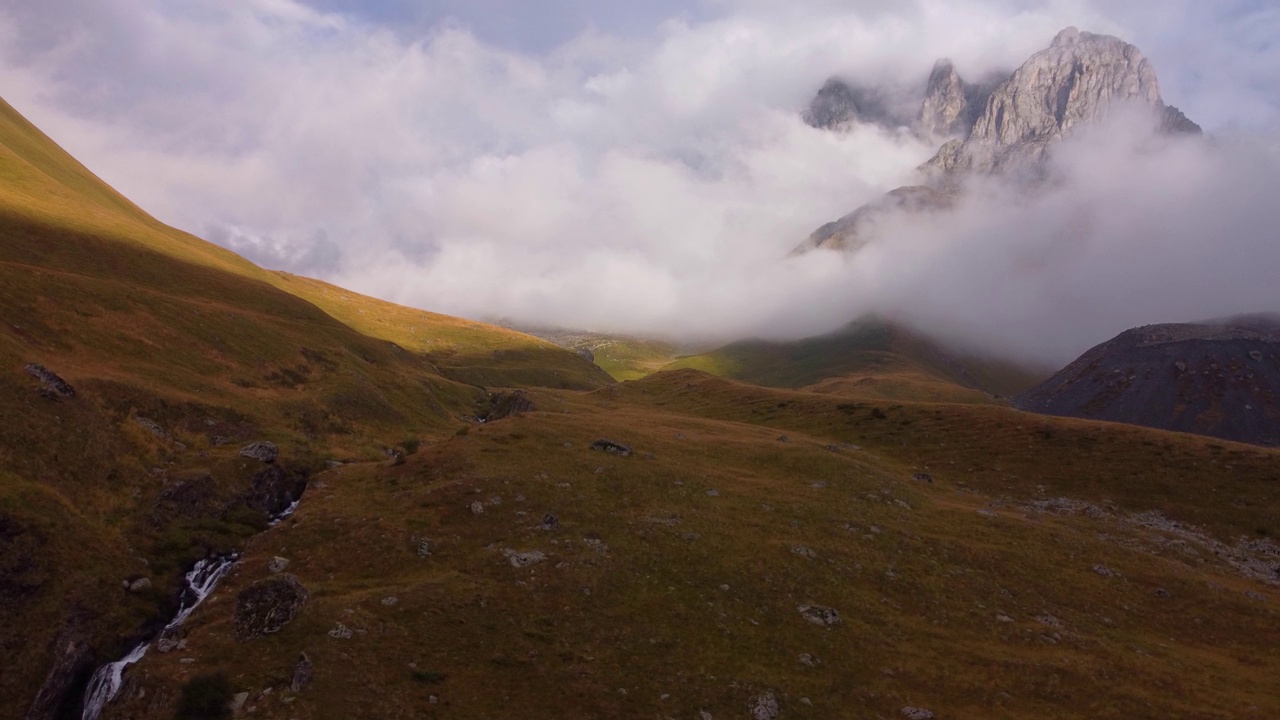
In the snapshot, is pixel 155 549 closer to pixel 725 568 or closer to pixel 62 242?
pixel 725 568

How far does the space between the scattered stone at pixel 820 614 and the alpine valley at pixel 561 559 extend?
0.19m

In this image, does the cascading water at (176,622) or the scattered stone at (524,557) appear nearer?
the cascading water at (176,622)

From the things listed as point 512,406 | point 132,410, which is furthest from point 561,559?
point 512,406

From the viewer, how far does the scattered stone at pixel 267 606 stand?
28188 mm

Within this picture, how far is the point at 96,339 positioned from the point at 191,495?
2926 centimetres

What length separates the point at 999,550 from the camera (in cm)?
4675

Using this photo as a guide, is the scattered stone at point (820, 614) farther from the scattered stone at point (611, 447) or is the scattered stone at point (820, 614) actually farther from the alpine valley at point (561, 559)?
the scattered stone at point (611, 447)

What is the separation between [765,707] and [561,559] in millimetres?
14956

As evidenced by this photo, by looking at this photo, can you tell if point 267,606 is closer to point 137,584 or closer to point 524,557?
point 137,584

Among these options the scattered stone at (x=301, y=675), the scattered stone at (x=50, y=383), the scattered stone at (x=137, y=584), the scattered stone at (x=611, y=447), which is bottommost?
the scattered stone at (x=137, y=584)

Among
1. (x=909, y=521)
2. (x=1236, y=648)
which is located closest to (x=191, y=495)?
(x=909, y=521)

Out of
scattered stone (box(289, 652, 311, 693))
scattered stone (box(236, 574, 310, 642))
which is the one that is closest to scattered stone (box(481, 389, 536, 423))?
scattered stone (box(236, 574, 310, 642))

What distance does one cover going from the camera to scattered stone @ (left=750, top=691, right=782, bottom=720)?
27391 millimetres

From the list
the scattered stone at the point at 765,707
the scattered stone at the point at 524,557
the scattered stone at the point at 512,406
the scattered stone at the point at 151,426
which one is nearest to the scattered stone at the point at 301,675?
the scattered stone at the point at 524,557
